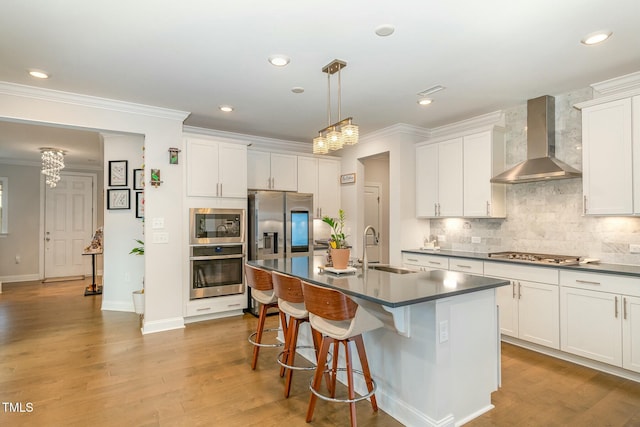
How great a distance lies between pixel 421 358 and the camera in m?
2.15

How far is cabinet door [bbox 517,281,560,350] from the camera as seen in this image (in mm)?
3271

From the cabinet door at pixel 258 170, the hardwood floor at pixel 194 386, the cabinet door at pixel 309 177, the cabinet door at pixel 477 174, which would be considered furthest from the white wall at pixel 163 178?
the cabinet door at pixel 477 174

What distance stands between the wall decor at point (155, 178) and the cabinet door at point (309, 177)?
2229 millimetres

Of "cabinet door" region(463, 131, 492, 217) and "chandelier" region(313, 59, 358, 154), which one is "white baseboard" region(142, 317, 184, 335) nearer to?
"chandelier" region(313, 59, 358, 154)

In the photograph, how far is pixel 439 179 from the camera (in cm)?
476

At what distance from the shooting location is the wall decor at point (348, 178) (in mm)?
5798

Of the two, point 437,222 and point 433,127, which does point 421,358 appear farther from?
point 433,127

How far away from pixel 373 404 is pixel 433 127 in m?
4.01

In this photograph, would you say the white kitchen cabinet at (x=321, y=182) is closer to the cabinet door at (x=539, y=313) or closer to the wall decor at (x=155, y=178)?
the wall decor at (x=155, y=178)

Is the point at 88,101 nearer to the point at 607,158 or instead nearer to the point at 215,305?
the point at 215,305

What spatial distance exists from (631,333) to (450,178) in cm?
246

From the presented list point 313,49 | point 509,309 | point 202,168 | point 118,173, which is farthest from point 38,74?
→ point 509,309

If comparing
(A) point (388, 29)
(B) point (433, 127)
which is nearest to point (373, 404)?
(A) point (388, 29)

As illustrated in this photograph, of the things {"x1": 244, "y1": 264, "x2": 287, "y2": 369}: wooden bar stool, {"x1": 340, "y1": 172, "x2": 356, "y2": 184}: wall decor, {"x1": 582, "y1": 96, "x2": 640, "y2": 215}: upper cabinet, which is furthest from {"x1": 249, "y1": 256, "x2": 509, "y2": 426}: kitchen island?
{"x1": 340, "y1": 172, "x2": 356, "y2": 184}: wall decor
